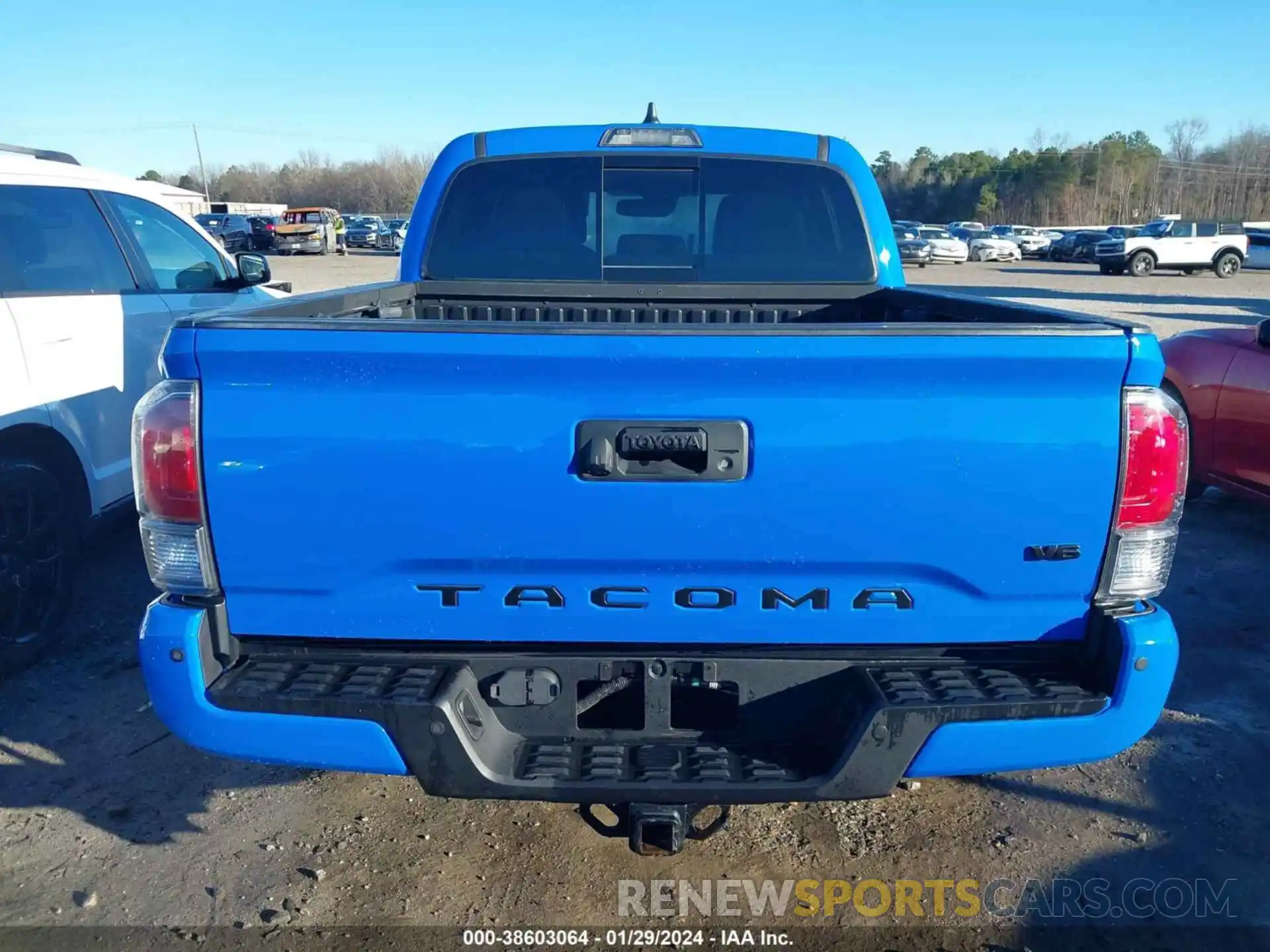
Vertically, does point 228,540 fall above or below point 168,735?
above

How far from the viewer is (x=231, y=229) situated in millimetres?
40969

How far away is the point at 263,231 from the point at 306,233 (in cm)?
176

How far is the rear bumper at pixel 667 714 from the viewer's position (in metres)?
2.07

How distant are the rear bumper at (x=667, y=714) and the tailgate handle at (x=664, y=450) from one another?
45 cm

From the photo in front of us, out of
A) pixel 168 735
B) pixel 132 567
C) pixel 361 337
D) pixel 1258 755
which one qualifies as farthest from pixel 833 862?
pixel 132 567

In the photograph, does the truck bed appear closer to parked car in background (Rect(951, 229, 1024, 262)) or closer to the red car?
the red car

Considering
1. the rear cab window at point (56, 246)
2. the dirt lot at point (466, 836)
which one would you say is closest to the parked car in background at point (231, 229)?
the rear cab window at point (56, 246)

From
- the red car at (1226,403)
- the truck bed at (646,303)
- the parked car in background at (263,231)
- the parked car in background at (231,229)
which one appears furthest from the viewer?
the parked car in background at (263,231)

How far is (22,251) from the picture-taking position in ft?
14.1

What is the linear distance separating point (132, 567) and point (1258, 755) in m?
5.60

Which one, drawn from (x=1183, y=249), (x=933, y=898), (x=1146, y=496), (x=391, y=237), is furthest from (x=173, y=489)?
(x=391, y=237)

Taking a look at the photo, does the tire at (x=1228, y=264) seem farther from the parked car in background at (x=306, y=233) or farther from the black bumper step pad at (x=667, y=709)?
the black bumper step pad at (x=667, y=709)

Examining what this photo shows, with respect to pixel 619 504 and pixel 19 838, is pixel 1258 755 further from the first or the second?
pixel 19 838

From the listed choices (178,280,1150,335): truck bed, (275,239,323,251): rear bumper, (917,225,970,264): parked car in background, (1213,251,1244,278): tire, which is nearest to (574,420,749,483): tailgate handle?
(178,280,1150,335): truck bed
